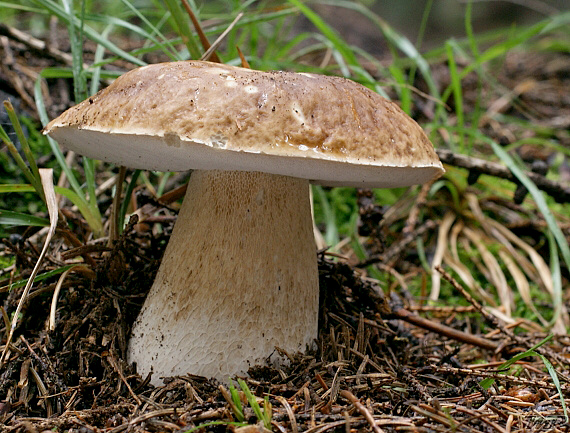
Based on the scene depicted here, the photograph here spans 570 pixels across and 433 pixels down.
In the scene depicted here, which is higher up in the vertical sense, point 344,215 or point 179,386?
point 344,215

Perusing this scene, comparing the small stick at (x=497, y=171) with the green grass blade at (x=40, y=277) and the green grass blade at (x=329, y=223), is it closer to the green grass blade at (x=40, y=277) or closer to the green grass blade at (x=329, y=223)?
the green grass blade at (x=329, y=223)

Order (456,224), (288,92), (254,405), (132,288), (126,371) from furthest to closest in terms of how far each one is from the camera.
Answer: (456,224)
(132,288)
(126,371)
(288,92)
(254,405)

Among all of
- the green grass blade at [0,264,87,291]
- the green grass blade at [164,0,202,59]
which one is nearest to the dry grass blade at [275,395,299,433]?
the green grass blade at [0,264,87,291]

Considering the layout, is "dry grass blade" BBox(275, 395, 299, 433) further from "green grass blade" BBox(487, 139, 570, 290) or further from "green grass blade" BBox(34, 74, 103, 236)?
"green grass blade" BBox(487, 139, 570, 290)

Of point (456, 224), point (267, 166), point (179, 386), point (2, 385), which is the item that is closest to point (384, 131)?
point (267, 166)

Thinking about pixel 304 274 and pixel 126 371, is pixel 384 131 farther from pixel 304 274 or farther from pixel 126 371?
pixel 126 371

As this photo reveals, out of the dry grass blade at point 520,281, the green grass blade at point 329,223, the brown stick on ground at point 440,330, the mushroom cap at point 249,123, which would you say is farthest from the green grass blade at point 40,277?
the dry grass blade at point 520,281

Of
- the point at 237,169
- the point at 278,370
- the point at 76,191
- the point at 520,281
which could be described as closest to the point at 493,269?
the point at 520,281
